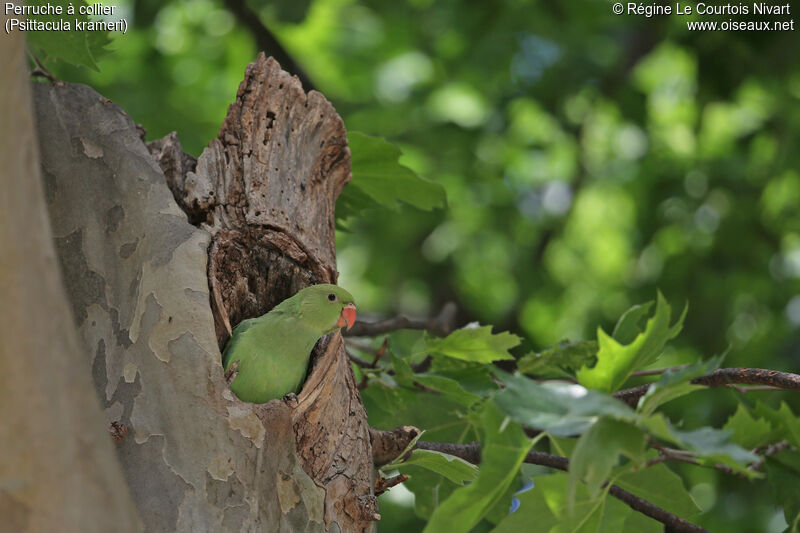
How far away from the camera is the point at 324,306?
187 cm

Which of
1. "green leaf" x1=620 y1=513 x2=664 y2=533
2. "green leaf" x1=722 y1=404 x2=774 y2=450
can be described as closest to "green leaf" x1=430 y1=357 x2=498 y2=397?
"green leaf" x1=620 y1=513 x2=664 y2=533

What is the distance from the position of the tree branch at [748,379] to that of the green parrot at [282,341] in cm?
71

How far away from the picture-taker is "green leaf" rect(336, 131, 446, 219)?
95.2 inches

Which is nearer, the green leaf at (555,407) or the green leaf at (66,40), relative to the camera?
the green leaf at (555,407)

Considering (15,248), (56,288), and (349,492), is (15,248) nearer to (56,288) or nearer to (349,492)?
(56,288)

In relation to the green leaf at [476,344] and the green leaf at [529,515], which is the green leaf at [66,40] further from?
the green leaf at [529,515]

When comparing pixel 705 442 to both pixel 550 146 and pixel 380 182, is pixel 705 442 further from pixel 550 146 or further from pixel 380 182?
pixel 550 146

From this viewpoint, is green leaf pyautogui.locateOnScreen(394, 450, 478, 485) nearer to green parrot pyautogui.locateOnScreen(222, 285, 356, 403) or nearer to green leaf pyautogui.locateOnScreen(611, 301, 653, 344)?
green parrot pyautogui.locateOnScreen(222, 285, 356, 403)

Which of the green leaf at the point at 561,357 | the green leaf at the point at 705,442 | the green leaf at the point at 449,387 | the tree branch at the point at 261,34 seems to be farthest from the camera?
the tree branch at the point at 261,34

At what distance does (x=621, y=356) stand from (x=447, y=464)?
556 millimetres

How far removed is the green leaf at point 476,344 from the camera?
2123 mm

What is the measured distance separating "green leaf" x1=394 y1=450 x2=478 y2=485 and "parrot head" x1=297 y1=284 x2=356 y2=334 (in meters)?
0.39

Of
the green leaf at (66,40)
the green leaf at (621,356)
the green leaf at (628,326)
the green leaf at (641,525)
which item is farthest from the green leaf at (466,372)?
the green leaf at (66,40)

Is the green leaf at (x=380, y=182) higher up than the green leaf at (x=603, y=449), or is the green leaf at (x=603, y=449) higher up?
the green leaf at (x=380, y=182)
